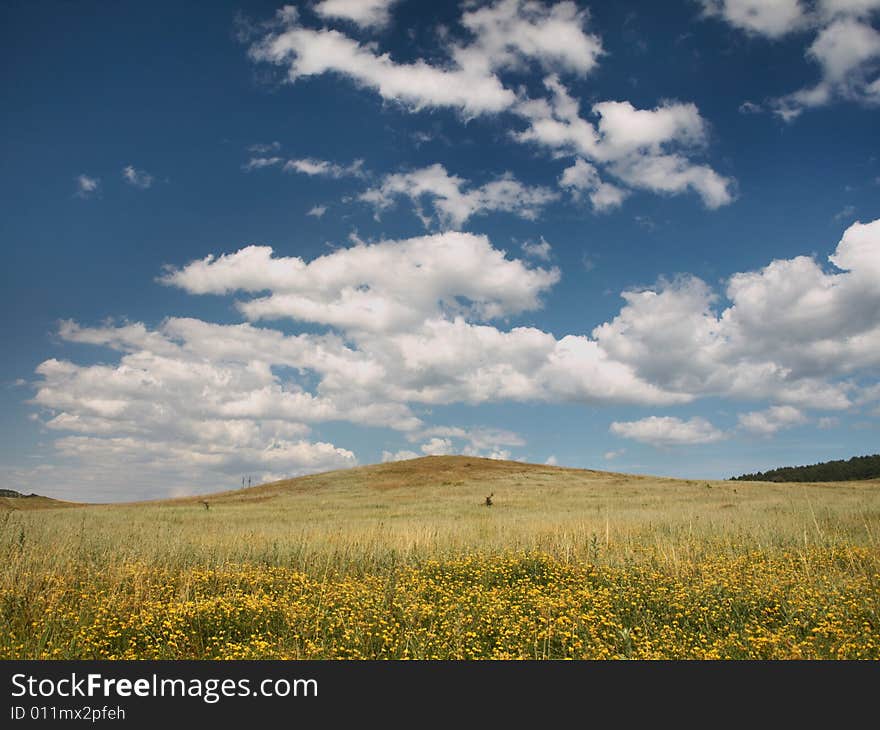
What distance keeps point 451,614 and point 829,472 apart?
483 ft

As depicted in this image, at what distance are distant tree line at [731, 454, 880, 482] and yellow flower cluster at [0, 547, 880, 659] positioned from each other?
118209 millimetres

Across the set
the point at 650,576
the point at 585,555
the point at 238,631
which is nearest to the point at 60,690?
the point at 238,631

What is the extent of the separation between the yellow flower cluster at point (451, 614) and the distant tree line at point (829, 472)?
388ft

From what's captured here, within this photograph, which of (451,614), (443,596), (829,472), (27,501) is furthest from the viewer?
(829,472)

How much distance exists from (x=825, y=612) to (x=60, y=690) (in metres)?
10.2

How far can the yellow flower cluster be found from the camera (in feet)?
23.2

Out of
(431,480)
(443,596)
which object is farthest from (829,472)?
(443,596)

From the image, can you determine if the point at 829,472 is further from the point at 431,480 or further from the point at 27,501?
the point at 27,501

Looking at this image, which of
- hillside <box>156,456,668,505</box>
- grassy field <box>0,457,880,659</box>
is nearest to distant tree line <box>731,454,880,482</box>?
hillside <box>156,456,668,505</box>

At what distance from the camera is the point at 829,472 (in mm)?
123375

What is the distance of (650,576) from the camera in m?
10.7

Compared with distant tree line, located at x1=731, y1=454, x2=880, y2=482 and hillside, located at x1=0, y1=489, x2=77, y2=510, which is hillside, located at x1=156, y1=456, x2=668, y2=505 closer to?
hillside, located at x1=0, y1=489, x2=77, y2=510

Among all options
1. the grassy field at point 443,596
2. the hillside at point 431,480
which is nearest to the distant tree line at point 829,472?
the hillside at point 431,480

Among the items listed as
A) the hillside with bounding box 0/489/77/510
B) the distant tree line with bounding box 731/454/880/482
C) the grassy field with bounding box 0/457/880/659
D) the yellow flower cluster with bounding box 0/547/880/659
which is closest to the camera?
the yellow flower cluster with bounding box 0/547/880/659
